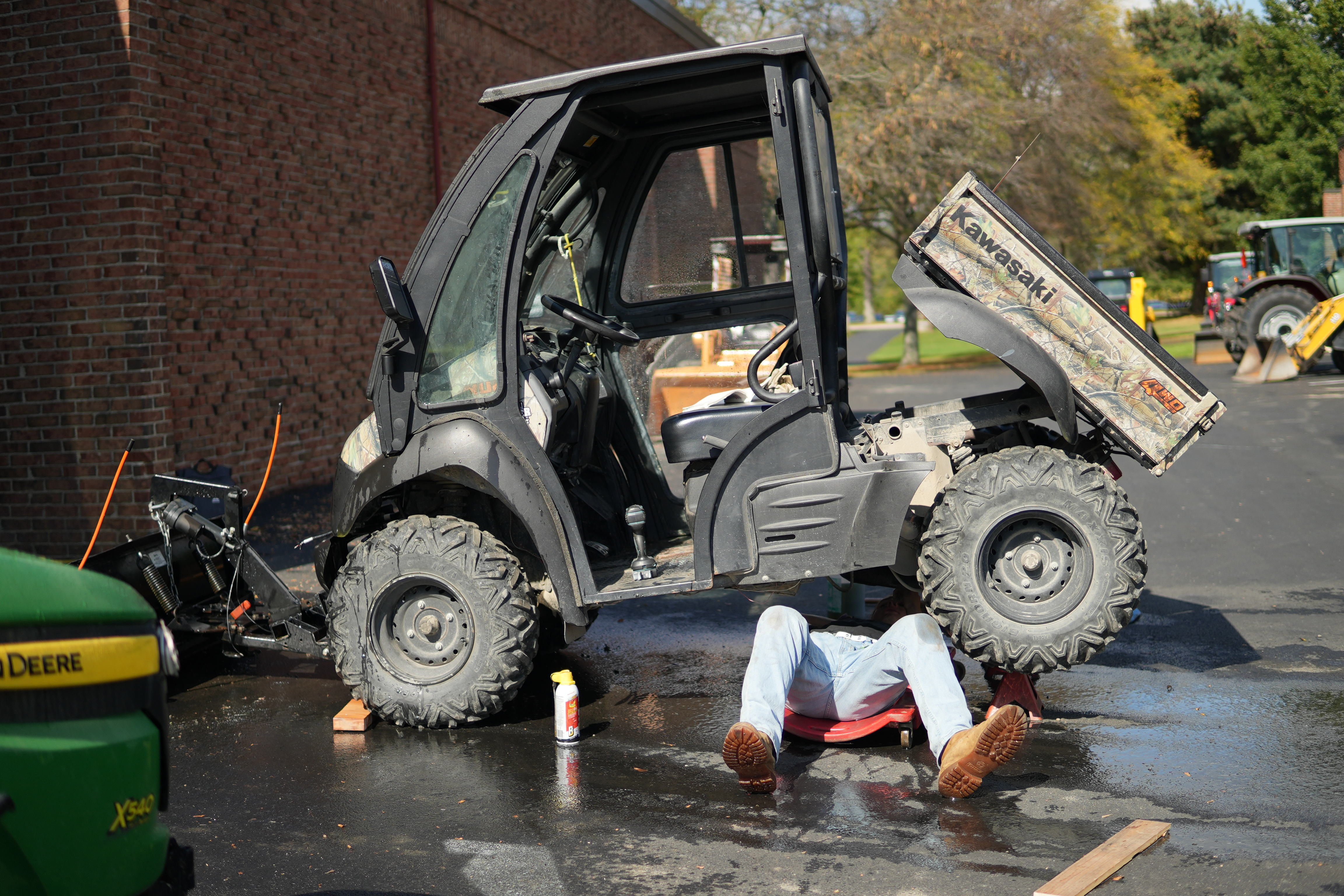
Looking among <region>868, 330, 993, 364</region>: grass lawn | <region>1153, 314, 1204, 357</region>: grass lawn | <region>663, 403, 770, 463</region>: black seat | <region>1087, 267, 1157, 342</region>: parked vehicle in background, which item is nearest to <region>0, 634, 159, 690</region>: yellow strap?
<region>663, 403, 770, 463</region>: black seat

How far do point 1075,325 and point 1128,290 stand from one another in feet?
121

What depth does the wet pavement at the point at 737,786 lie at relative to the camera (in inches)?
138

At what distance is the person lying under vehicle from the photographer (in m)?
3.85

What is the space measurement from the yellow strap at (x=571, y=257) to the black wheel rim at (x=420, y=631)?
156 cm

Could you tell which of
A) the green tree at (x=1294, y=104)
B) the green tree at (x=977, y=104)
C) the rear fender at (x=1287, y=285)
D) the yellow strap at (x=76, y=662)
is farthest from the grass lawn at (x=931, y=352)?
the yellow strap at (x=76, y=662)

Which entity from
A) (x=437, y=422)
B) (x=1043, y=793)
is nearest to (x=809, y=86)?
(x=437, y=422)

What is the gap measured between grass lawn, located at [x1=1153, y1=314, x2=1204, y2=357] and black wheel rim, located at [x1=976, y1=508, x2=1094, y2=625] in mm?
19874

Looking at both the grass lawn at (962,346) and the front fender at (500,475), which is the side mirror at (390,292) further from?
the grass lawn at (962,346)

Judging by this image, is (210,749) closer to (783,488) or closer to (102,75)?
(783,488)

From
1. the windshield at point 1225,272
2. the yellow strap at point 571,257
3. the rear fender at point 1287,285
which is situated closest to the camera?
the yellow strap at point 571,257

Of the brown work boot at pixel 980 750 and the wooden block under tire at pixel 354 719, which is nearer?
the brown work boot at pixel 980 750

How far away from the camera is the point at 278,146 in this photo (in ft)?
33.6

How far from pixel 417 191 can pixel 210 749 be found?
29.5 ft

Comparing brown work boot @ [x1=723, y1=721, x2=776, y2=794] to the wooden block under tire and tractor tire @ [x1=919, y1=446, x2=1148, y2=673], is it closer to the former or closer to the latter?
tractor tire @ [x1=919, y1=446, x2=1148, y2=673]
